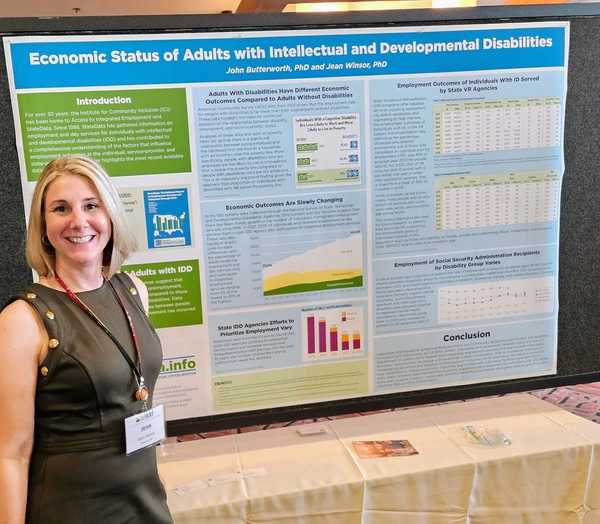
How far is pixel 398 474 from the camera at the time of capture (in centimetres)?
154

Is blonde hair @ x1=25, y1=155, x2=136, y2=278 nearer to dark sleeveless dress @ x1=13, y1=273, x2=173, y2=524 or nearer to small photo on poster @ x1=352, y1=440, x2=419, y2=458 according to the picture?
dark sleeveless dress @ x1=13, y1=273, x2=173, y2=524

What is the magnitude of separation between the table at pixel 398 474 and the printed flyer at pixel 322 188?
5.0 inches

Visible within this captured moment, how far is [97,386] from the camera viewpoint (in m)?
1.08

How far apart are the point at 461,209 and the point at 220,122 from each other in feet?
2.23

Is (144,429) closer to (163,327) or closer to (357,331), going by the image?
(163,327)

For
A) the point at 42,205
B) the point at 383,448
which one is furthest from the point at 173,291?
the point at 383,448

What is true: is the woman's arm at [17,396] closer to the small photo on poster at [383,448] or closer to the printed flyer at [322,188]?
the printed flyer at [322,188]

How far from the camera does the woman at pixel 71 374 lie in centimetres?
104

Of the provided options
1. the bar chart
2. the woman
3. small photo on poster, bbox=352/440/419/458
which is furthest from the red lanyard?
small photo on poster, bbox=352/440/419/458

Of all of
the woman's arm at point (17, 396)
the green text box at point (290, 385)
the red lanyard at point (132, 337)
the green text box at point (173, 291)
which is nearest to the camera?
the woman's arm at point (17, 396)

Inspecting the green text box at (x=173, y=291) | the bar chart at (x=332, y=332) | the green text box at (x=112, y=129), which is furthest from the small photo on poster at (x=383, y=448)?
the green text box at (x=112, y=129)

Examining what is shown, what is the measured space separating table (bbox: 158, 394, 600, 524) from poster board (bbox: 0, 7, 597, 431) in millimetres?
105

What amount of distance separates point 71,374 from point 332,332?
77 centimetres

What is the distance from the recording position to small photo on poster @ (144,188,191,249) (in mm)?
1509
